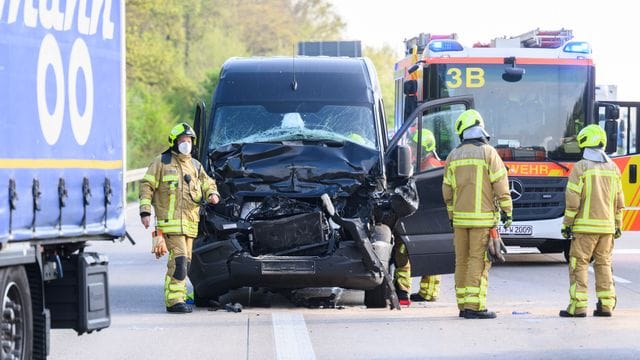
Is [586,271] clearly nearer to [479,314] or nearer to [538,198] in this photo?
[479,314]

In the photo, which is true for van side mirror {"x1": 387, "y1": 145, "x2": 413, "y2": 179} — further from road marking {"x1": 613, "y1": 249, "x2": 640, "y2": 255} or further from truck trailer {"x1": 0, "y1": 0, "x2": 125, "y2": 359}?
road marking {"x1": 613, "y1": 249, "x2": 640, "y2": 255}

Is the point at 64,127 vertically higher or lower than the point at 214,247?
higher

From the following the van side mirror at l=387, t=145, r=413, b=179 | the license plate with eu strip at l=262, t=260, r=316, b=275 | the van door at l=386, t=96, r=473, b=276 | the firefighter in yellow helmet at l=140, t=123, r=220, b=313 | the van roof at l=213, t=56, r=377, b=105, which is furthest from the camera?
the van roof at l=213, t=56, r=377, b=105

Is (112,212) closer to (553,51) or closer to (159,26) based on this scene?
(553,51)

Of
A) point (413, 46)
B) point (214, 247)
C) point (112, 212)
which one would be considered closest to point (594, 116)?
point (413, 46)

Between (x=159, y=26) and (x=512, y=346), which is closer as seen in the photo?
(x=512, y=346)

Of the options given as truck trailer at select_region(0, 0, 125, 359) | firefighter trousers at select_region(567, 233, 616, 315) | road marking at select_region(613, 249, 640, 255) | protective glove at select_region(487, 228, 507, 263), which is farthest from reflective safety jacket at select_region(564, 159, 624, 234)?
road marking at select_region(613, 249, 640, 255)

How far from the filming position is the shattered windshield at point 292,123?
47.8 feet

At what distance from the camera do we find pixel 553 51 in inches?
769

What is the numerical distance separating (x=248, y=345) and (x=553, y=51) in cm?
947

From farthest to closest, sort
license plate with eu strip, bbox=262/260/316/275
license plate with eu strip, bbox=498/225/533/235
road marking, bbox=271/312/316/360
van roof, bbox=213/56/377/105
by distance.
→ 1. license plate with eu strip, bbox=498/225/533/235
2. van roof, bbox=213/56/377/105
3. license plate with eu strip, bbox=262/260/316/275
4. road marking, bbox=271/312/316/360

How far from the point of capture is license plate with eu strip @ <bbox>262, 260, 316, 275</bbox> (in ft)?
44.2

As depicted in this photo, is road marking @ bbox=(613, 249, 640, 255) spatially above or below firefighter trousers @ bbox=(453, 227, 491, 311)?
below

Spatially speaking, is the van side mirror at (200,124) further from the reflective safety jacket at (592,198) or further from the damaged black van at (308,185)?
the reflective safety jacket at (592,198)
